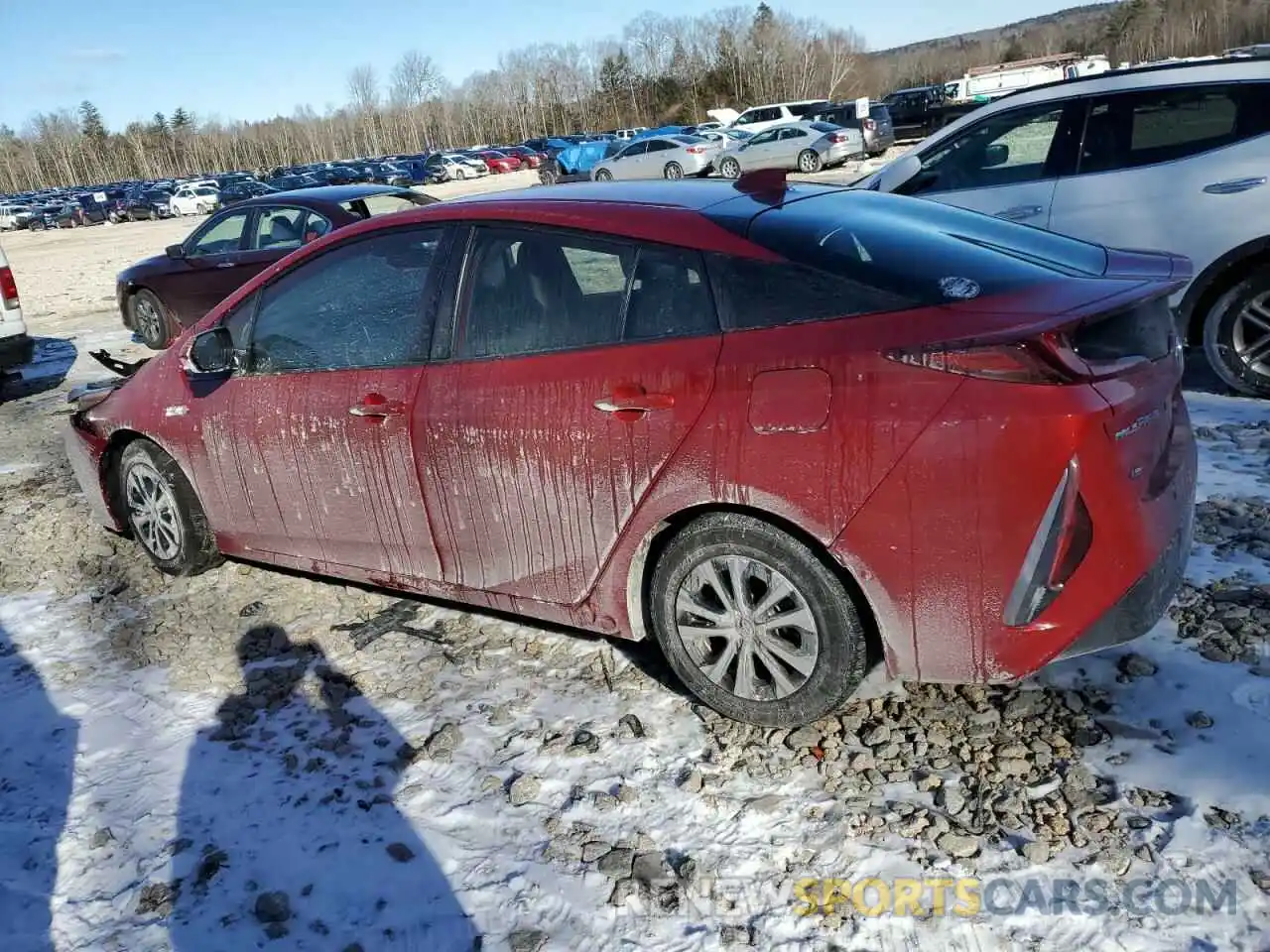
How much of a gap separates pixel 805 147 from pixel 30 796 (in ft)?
88.8

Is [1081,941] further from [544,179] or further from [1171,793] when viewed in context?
[544,179]

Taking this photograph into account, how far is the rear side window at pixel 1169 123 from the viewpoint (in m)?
5.27

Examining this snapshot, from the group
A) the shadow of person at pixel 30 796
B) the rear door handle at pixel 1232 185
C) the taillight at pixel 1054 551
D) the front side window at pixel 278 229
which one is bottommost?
the shadow of person at pixel 30 796

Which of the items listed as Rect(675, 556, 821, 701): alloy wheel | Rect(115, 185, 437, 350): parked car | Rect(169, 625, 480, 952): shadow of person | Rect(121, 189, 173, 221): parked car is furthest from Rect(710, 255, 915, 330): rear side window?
Rect(121, 189, 173, 221): parked car

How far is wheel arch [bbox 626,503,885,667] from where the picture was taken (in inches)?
106

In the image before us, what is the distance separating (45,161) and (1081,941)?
131746 mm

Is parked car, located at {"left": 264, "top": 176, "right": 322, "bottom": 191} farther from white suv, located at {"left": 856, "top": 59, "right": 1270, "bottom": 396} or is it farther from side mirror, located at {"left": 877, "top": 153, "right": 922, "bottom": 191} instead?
white suv, located at {"left": 856, "top": 59, "right": 1270, "bottom": 396}

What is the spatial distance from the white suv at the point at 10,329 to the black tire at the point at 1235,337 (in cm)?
943

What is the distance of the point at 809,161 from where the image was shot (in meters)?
27.2

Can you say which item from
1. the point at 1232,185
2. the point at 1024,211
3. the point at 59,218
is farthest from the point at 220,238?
the point at 59,218

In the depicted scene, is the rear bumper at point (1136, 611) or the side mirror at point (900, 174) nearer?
the rear bumper at point (1136, 611)

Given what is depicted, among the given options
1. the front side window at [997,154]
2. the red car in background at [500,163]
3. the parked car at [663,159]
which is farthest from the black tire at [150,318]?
the red car in background at [500,163]

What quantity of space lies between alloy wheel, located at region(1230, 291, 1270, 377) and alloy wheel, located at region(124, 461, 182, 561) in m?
5.63

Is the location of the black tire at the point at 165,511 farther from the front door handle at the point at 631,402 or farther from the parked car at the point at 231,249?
the parked car at the point at 231,249
